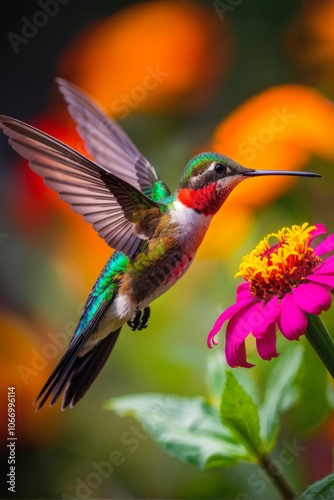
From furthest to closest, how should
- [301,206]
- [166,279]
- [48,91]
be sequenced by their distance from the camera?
[48,91]
[301,206]
[166,279]

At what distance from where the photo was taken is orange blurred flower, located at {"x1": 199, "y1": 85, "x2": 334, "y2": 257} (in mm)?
1087

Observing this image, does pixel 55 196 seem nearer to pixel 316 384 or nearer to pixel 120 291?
pixel 120 291

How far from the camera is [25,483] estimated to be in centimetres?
120

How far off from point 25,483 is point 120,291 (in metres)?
0.65

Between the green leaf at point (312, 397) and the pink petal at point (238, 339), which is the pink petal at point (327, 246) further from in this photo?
the green leaf at point (312, 397)

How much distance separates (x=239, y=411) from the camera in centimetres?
68

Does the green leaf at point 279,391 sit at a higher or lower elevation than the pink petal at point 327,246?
lower

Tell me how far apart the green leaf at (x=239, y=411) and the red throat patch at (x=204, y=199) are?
20 cm

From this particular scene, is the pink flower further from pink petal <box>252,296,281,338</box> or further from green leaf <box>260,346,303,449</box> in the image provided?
green leaf <box>260,346,303,449</box>

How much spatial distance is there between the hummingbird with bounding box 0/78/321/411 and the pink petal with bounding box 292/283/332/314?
16 cm

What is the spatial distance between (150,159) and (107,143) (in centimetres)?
33

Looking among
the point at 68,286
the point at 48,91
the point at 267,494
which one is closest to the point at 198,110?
the point at 48,91

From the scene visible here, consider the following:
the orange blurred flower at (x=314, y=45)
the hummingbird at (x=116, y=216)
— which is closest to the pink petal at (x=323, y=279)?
the hummingbird at (x=116, y=216)

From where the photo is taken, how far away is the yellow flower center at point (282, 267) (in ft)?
1.95
